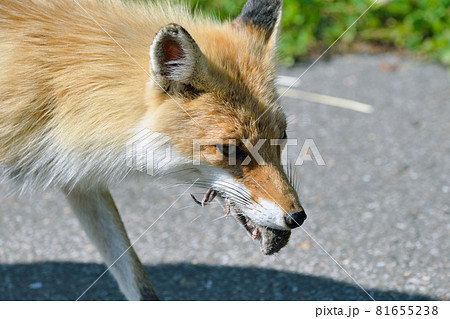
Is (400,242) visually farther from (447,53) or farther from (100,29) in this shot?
(447,53)

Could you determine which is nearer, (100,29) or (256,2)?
(100,29)

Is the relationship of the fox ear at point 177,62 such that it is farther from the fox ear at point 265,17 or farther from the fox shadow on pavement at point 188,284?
the fox shadow on pavement at point 188,284

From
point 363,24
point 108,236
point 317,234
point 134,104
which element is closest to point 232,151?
point 134,104

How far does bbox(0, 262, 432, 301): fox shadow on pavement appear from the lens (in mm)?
5125

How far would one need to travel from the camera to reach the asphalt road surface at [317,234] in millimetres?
5281

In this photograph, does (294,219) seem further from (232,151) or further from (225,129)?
(225,129)

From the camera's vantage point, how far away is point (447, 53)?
30.4 feet

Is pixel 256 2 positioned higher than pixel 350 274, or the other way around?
pixel 256 2

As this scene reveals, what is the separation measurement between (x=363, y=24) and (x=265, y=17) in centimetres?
649

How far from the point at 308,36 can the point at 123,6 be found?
20.0 feet

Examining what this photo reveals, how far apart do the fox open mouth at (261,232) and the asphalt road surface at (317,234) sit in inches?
18.7

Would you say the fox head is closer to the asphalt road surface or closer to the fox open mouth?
the fox open mouth

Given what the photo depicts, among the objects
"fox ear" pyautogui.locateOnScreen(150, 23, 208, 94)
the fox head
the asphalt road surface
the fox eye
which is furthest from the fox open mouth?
"fox ear" pyautogui.locateOnScreen(150, 23, 208, 94)

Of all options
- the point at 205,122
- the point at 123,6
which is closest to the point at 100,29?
the point at 123,6
